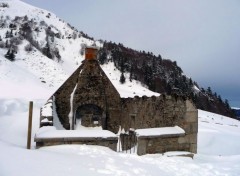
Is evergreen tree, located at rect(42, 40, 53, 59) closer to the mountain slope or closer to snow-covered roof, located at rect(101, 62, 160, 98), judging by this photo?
the mountain slope

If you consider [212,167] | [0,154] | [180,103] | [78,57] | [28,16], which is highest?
[28,16]

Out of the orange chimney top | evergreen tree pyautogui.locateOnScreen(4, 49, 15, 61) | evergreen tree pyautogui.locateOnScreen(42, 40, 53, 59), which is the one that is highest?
evergreen tree pyautogui.locateOnScreen(42, 40, 53, 59)

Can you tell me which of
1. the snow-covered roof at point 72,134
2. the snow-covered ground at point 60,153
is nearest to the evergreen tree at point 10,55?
the snow-covered ground at point 60,153

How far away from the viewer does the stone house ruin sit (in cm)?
940

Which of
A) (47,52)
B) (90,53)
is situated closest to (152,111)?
(90,53)

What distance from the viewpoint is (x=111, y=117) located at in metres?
16.2

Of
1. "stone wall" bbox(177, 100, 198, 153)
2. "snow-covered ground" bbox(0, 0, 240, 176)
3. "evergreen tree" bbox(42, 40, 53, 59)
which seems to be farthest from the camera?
"evergreen tree" bbox(42, 40, 53, 59)

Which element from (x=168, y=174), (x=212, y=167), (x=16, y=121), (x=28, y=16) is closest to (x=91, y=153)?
(x=168, y=174)

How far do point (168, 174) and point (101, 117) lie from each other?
9.44 metres

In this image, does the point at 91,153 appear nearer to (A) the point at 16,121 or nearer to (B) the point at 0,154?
(B) the point at 0,154

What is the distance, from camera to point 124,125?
15.9m

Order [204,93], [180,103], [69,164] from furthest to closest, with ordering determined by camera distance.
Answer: [204,93]
[180,103]
[69,164]

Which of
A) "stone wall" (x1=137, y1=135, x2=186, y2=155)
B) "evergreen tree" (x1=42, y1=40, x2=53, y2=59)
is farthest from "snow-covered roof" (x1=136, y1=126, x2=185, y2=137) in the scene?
"evergreen tree" (x1=42, y1=40, x2=53, y2=59)

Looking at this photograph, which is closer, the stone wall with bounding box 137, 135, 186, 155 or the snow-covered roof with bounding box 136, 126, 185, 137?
the stone wall with bounding box 137, 135, 186, 155
